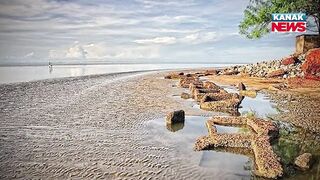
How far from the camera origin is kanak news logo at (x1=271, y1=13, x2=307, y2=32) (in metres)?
13.8

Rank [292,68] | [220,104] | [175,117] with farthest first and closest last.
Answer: [292,68] < [220,104] < [175,117]

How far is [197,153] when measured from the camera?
488cm

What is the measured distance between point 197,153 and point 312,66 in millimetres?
12038

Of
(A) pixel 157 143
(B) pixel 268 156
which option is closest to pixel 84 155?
(A) pixel 157 143

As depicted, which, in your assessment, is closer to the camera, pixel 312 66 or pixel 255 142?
pixel 255 142

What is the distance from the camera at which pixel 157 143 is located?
5.48 metres

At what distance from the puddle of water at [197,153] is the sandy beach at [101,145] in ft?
0.04

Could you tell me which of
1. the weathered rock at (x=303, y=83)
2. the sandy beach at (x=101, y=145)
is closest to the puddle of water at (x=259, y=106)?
the sandy beach at (x=101, y=145)

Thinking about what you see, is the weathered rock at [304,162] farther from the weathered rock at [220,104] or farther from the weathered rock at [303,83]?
the weathered rock at [303,83]

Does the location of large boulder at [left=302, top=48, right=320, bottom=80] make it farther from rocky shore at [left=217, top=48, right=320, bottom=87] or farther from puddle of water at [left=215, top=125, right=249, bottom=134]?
puddle of water at [left=215, top=125, right=249, bottom=134]

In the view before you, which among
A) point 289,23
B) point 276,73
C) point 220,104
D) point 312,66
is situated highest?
point 289,23

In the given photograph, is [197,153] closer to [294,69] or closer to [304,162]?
[304,162]

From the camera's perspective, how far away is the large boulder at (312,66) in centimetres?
1451

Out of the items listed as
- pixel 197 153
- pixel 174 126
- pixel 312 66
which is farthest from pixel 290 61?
pixel 197 153
